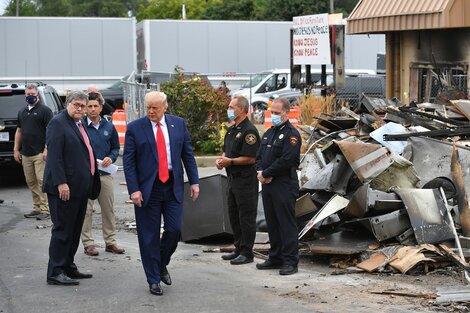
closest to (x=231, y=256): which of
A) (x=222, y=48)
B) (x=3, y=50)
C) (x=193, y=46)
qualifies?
(x=3, y=50)

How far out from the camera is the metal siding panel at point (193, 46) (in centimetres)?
3472

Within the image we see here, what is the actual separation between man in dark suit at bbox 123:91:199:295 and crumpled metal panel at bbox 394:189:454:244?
8.52ft

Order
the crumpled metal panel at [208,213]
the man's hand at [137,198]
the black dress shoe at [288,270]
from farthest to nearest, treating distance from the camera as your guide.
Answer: the crumpled metal panel at [208,213] → the black dress shoe at [288,270] → the man's hand at [137,198]

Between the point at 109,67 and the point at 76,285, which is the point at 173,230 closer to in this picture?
the point at 76,285

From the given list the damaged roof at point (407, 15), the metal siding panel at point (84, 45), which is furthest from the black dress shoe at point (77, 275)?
the metal siding panel at point (84, 45)

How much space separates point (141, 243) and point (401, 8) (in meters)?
10.2

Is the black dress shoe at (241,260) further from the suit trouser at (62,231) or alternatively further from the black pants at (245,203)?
the suit trouser at (62,231)

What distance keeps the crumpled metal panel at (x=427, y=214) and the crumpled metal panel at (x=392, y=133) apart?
1.36 m

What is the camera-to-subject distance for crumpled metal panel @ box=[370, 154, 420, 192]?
34.1 ft

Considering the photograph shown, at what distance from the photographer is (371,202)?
9953 mm

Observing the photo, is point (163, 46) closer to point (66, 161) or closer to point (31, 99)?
point (31, 99)

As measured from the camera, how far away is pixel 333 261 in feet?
33.0

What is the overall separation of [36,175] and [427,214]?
21.0 feet

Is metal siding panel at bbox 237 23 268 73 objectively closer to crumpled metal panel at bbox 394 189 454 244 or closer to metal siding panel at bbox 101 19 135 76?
metal siding panel at bbox 101 19 135 76
